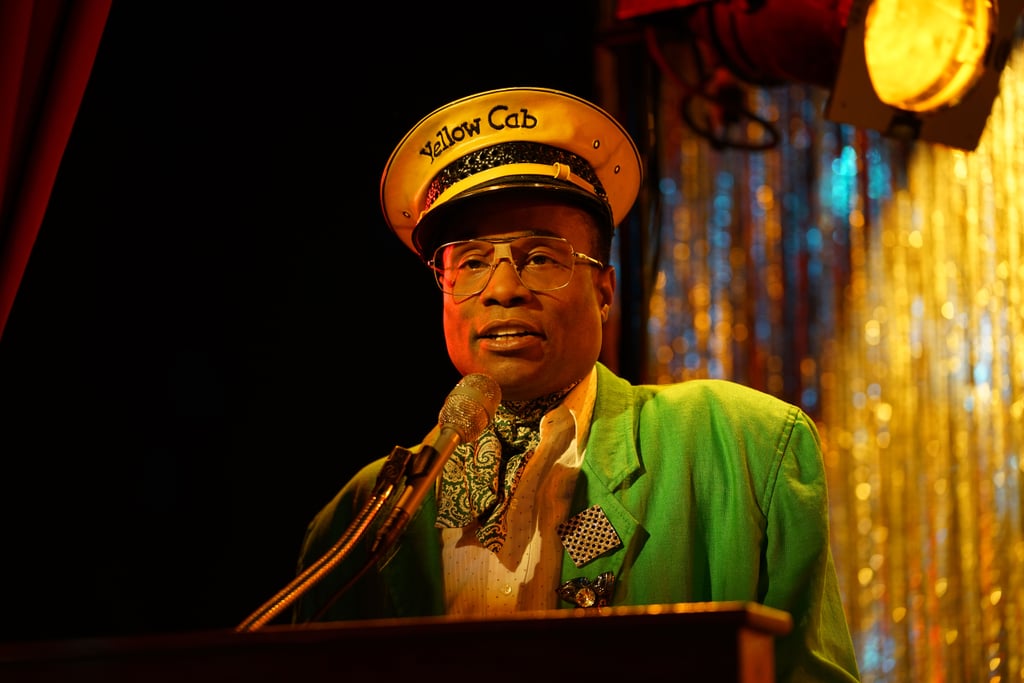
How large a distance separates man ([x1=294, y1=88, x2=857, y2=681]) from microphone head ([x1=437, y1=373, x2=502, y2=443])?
18 cm

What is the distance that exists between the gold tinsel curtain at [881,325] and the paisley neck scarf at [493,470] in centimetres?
128

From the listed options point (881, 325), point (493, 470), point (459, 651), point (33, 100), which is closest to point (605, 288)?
point (493, 470)

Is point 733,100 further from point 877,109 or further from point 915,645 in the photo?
point 915,645

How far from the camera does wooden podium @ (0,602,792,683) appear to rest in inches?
38.9

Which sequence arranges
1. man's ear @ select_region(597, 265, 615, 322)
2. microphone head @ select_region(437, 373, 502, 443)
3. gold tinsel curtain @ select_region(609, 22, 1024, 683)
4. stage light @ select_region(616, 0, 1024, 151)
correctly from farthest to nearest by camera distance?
gold tinsel curtain @ select_region(609, 22, 1024, 683) < stage light @ select_region(616, 0, 1024, 151) < man's ear @ select_region(597, 265, 615, 322) < microphone head @ select_region(437, 373, 502, 443)

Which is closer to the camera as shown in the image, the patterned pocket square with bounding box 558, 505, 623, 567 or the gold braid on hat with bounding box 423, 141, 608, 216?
the patterned pocket square with bounding box 558, 505, 623, 567

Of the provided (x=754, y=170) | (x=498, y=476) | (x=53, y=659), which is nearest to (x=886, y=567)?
(x=754, y=170)

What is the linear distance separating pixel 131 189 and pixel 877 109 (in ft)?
4.98

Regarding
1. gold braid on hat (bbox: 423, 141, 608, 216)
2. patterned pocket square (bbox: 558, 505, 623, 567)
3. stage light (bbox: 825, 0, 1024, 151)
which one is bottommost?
patterned pocket square (bbox: 558, 505, 623, 567)

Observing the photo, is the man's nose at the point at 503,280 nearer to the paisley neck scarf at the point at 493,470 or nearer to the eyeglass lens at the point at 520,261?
the eyeglass lens at the point at 520,261

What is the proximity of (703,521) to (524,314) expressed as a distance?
406 millimetres

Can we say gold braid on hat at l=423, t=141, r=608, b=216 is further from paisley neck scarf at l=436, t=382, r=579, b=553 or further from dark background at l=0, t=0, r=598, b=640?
dark background at l=0, t=0, r=598, b=640

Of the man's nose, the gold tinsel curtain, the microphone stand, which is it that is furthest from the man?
the gold tinsel curtain

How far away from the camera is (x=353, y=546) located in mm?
1434
